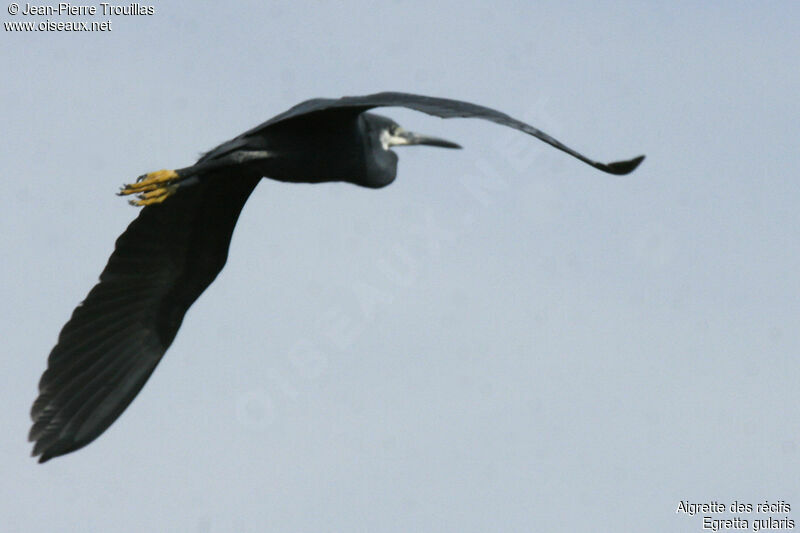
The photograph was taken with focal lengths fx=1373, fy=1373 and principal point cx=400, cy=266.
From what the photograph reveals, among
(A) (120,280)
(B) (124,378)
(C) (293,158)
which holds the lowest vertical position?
(B) (124,378)

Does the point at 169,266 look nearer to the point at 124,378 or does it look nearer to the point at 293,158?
the point at 124,378

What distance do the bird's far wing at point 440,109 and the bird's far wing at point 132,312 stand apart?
5.37ft

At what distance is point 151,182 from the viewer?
27.1 feet

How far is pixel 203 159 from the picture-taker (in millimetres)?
8234

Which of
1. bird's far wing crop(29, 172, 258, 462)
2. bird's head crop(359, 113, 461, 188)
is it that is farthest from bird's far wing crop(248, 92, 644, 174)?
bird's far wing crop(29, 172, 258, 462)

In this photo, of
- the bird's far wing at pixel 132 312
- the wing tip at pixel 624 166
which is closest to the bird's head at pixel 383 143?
the bird's far wing at pixel 132 312

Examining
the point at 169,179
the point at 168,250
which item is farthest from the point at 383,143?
the point at 168,250

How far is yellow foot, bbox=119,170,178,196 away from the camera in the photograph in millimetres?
8242

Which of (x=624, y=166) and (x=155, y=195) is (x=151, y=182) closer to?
(x=155, y=195)

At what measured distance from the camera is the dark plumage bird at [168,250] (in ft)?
26.6

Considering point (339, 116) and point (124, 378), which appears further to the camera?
point (124, 378)

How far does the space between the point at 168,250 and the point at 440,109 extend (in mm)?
3153

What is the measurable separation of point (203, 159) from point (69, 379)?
1941 mm

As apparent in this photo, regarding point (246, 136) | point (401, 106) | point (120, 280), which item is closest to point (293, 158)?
point (246, 136)
